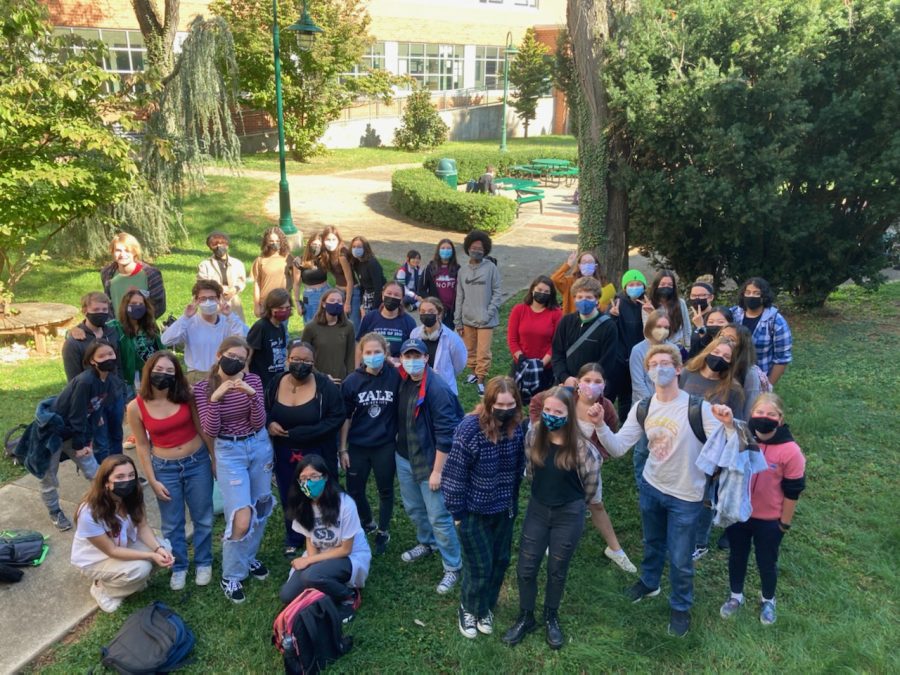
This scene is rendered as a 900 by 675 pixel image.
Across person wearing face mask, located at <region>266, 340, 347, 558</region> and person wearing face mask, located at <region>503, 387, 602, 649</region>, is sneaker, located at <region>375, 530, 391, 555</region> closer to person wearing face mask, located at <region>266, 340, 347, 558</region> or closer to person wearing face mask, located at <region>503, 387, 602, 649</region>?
person wearing face mask, located at <region>266, 340, 347, 558</region>

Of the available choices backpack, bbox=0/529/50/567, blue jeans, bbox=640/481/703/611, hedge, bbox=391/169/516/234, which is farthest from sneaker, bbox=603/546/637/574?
hedge, bbox=391/169/516/234

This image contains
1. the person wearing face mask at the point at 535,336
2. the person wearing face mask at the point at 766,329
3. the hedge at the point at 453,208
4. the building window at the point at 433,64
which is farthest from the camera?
the building window at the point at 433,64

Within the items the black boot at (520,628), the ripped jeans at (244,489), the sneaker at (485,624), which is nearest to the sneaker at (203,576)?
the ripped jeans at (244,489)

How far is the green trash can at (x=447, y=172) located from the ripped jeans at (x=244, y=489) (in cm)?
1871

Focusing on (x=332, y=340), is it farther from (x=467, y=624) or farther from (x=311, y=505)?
(x=467, y=624)

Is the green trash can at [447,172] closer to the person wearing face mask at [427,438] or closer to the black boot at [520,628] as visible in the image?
the person wearing face mask at [427,438]

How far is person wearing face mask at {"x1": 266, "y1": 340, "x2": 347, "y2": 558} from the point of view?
490 cm

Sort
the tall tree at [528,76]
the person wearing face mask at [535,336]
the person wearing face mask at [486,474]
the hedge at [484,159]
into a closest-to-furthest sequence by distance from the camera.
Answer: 1. the person wearing face mask at [486,474]
2. the person wearing face mask at [535,336]
3. the hedge at [484,159]
4. the tall tree at [528,76]

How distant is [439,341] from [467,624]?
2.18 metres

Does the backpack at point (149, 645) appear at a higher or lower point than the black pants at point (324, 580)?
lower

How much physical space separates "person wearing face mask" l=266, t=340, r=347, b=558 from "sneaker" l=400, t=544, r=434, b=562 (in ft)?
2.89

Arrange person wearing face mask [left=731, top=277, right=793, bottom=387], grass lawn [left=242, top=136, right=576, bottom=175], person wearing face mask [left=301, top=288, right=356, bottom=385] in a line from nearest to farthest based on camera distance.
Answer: person wearing face mask [left=731, top=277, right=793, bottom=387]
person wearing face mask [left=301, top=288, right=356, bottom=385]
grass lawn [left=242, top=136, right=576, bottom=175]

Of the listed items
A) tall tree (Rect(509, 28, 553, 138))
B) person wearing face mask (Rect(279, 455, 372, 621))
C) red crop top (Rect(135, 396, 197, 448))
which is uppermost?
tall tree (Rect(509, 28, 553, 138))

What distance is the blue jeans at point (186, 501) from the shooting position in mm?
4832
